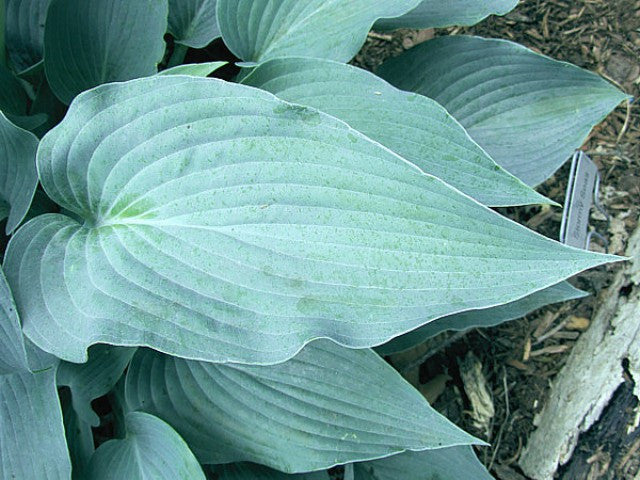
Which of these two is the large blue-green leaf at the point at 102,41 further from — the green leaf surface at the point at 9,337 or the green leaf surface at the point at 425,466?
the green leaf surface at the point at 425,466

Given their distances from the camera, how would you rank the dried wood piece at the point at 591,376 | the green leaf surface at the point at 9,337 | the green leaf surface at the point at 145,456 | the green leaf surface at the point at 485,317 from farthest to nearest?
1. the dried wood piece at the point at 591,376
2. the green leaf surface at the point at 485,317
3. the green leaf surface at the point at 145,456
4. the green leaf surface at the point at 9,337

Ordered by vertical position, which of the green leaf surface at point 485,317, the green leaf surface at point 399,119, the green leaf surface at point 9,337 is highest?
the green leaf surface at point 399,119

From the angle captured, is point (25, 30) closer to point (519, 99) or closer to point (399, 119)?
point (399, 119)

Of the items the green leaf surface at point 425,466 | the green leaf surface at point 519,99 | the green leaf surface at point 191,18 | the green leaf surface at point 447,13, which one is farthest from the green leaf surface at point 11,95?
the green leaf surface at point 425,466

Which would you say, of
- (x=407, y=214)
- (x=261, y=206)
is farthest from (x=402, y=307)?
(x=261, y=206)

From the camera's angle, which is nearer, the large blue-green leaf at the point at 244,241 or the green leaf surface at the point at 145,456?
the large blue-green leaf at the point at 244,241

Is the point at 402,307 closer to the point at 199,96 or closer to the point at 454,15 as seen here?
the point at 199,96

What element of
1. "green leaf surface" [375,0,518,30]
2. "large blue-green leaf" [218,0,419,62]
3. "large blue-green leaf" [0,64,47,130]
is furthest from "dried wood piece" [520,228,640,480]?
"large blue-green leaf" [0,64,47,130]
